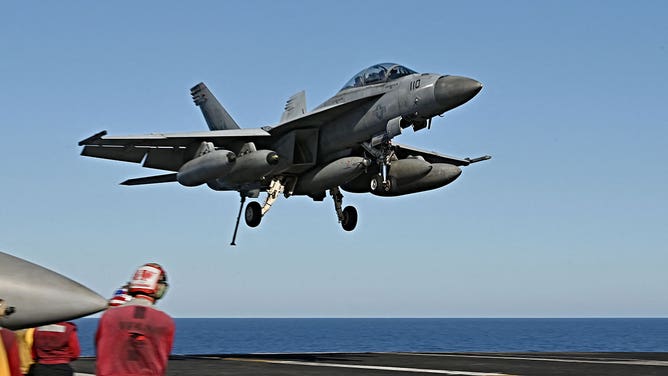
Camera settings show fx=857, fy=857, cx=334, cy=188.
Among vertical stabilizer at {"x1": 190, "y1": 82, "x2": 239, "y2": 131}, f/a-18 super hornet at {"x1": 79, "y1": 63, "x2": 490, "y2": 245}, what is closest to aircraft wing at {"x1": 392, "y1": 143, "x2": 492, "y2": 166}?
f/a-18 super hornet at {"x1": 79, "y1": 63, "x2": 490, "y2": 245}

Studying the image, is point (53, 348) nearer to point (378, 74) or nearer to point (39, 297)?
point (39, 297)

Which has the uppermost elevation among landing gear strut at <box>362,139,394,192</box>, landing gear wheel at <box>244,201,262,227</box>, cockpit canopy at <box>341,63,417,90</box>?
cockpit canopy at <box>341,63,417,90</box>

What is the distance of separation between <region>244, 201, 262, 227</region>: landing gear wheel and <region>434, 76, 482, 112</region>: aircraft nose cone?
29.7 feet

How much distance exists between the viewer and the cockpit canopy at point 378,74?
2500 centimetres

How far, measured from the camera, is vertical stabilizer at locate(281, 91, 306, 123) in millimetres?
30327

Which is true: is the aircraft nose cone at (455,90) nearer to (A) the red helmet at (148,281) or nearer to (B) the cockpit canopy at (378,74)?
(B) the cockpit canopy at (378,74)

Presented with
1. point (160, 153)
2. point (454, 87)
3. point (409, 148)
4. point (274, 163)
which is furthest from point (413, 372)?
point (160, 153)

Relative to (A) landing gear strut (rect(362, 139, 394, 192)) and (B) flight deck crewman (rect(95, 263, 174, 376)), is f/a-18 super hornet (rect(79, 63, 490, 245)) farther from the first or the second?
(B) flight deck crewman (rect(95, 263, 174, 376))

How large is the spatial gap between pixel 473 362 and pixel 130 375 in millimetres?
15028

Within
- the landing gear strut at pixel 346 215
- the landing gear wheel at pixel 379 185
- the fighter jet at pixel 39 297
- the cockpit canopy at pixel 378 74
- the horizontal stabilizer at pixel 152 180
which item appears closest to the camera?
the fighter jet at pixel 39 297

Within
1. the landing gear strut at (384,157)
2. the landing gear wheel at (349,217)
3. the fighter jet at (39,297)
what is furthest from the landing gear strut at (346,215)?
the fighter jet at (39,297)

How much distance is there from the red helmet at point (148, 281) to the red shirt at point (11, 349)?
0.92m

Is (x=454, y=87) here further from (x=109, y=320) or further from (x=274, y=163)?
(x=109, y=320)

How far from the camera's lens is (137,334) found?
6.25m
